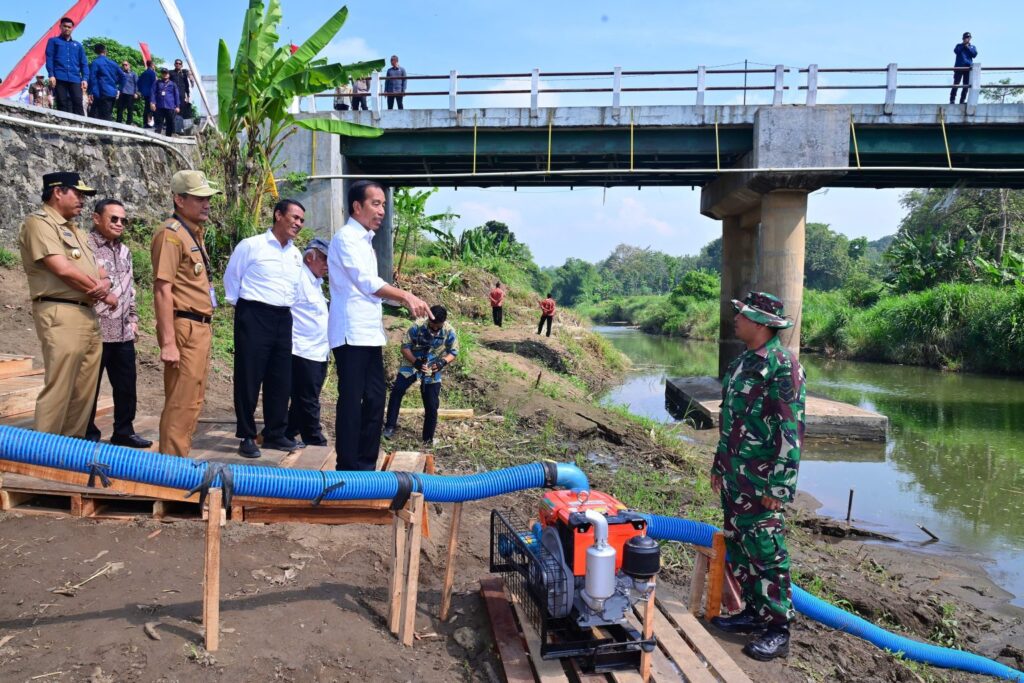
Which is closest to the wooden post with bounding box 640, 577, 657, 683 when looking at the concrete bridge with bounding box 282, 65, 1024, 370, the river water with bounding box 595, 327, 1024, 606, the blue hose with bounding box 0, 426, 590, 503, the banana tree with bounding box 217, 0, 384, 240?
the blue hose with bounding box 0, 426, 590, 503

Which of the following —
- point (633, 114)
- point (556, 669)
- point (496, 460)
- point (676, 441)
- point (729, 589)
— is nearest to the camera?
point (556, 669)

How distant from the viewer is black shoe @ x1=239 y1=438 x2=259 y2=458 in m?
4.51

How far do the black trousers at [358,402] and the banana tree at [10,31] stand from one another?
3.68 metres

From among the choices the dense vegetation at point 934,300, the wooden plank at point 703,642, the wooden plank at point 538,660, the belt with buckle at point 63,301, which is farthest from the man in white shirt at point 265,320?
the dense vegetation at point 934,300

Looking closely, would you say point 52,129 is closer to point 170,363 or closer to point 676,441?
point 170,363

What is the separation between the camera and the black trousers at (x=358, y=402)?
387 centimetres

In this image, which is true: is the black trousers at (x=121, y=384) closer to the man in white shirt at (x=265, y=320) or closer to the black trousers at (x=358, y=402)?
the man in white shirt at (x=265, y=320)

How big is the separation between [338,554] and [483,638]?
1.01 metres

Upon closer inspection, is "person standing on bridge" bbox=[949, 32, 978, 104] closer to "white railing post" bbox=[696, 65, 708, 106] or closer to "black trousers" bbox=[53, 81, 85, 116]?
"white railing post" bbox=[696, 65, 708, 106]

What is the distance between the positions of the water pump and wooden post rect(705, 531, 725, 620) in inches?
33.3

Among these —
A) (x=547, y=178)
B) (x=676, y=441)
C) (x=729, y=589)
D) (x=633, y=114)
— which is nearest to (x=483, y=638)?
(x=729, y=589)

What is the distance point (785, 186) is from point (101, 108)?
13515 millimetres

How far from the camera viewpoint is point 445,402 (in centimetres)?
1019

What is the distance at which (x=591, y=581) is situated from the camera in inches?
115
